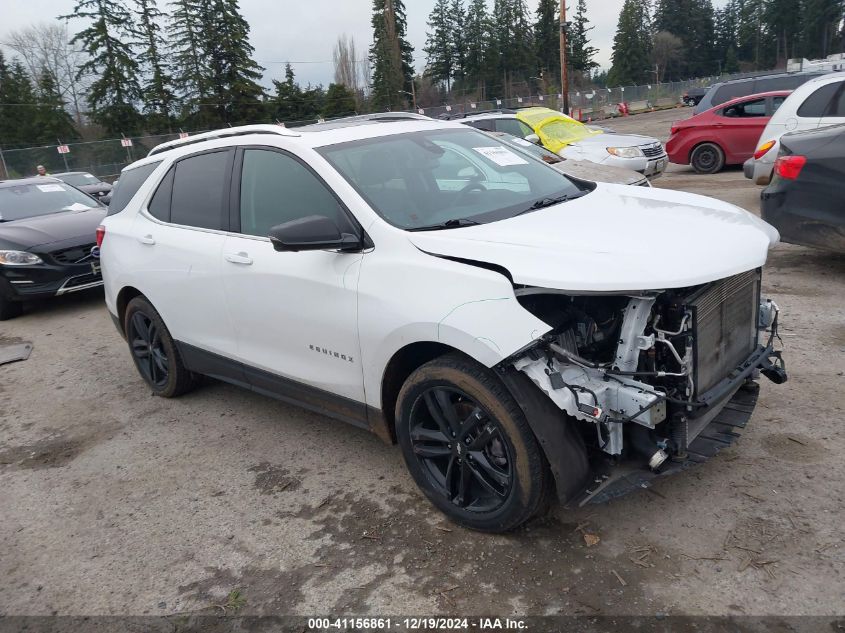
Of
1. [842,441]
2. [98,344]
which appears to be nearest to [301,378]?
[842,441]

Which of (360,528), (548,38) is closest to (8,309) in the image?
(360,528)

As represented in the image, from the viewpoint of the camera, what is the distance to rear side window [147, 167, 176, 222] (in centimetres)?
473

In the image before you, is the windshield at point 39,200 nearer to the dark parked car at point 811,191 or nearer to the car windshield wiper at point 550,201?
the car windshield wiper at point 550,201

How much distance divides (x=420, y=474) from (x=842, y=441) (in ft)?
7.54

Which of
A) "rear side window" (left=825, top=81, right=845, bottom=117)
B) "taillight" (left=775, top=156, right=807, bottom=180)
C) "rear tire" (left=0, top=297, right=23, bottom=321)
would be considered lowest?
"rear tire" (left=0, top=297, right=23, bottom=321)

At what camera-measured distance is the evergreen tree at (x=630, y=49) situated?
8875cm

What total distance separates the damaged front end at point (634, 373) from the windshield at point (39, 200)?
8645 mm

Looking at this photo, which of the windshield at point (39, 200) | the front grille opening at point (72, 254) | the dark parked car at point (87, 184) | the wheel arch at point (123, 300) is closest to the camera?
the wheel arch at point (123, 300)

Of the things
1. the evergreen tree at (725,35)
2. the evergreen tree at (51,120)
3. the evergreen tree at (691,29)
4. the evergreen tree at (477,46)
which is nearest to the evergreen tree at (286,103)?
the evergreen tree at (51,120)

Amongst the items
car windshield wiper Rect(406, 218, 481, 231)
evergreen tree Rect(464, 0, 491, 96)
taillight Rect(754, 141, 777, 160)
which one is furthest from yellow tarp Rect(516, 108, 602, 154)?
evergreen tree Rect(464, 0, 491, 96)

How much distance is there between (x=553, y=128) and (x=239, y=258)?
10.1 metres

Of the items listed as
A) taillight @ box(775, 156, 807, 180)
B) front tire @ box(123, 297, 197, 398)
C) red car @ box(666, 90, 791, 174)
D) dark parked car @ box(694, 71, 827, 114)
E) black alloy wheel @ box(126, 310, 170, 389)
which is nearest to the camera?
front tire @ box(123, 297, 197, 398)

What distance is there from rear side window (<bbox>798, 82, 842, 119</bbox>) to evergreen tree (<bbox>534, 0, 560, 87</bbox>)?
7494 cm

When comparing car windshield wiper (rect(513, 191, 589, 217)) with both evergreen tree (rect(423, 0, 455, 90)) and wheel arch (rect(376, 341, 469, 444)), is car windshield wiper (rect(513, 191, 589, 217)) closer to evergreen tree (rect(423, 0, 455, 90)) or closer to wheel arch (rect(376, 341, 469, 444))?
wheel arch (rect(376, 341, 469, 444))
